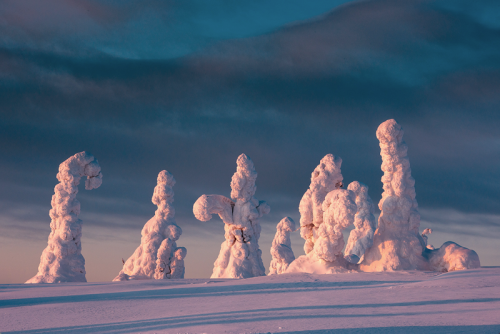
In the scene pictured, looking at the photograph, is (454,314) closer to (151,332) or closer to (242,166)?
(151,332)

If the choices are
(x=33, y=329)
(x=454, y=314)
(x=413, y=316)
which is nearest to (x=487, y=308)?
(x=454, y=314)

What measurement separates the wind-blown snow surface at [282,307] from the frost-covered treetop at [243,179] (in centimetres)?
817

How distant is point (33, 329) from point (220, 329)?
11.4ft

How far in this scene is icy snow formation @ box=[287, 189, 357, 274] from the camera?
13.3 meters

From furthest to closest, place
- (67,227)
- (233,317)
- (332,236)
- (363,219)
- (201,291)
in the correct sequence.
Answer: (67,227) → (363,219) → (332,236) → (201,291) → (233,317)

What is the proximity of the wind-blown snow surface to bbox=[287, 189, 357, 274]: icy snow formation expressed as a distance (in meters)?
1.71

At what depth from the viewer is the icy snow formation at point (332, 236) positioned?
524 inches

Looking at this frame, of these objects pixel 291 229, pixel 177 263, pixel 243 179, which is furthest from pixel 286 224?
pixel 177 263

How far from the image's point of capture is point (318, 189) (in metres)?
17.2

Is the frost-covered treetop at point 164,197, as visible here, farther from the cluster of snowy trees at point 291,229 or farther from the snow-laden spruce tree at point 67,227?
the snow-laden spruce tree at point 67,227

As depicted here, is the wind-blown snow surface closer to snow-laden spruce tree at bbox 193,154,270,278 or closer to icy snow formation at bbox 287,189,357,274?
icy snow formation at bbox 287,189,357,274

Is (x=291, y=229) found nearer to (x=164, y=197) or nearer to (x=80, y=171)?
(x=164, y=197)

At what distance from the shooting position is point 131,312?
29.8ft

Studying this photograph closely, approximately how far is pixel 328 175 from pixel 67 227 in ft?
36.2
